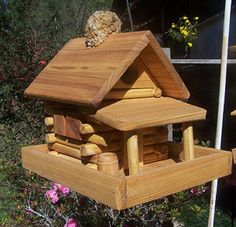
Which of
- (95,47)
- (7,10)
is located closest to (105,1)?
(7,10)

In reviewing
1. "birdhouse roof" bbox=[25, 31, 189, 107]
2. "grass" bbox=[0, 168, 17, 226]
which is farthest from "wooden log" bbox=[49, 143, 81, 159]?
"grass" bbox=[0, 168, 17, 226]

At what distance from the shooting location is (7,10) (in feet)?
38.5

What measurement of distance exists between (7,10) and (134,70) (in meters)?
10.6

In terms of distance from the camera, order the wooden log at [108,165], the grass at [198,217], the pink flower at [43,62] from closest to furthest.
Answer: the wooden log at [108,165], the grass at [198,217], the pink flower at [43,62]

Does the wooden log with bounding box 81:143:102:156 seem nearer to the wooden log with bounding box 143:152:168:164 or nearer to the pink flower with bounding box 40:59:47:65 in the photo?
the wooden log with bounding box 143:152:168:164

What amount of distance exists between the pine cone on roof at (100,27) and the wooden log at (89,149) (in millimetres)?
378

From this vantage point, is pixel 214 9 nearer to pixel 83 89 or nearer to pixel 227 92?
pixel 227 92

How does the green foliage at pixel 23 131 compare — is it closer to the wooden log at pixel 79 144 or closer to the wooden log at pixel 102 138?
the wooden log at pixel 79 144

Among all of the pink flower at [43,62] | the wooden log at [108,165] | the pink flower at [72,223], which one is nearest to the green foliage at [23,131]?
the pink flower at [43,62]

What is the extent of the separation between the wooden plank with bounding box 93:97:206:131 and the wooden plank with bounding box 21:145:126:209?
0.17 m

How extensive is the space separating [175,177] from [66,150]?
0.49 m

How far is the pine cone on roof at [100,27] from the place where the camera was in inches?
67.9

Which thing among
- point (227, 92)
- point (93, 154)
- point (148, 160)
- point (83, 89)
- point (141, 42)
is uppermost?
point (141, 42)

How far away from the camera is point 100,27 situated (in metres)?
1.72
